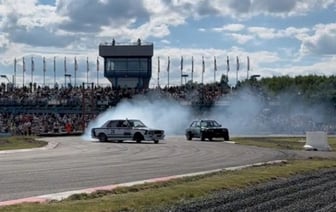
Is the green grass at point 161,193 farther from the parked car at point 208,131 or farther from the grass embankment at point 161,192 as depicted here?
the parked car at point 208,131

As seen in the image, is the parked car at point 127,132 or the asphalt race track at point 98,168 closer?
the asphalt race track at point 98,168

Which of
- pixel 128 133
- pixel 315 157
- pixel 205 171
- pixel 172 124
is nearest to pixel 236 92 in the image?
pixel 172 124

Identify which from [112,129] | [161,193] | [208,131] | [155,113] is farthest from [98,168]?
[155,113]

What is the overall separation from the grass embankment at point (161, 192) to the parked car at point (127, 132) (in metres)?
20.7

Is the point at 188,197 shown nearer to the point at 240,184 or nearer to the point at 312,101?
the point at 240,184

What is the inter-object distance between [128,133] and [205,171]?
2270cm

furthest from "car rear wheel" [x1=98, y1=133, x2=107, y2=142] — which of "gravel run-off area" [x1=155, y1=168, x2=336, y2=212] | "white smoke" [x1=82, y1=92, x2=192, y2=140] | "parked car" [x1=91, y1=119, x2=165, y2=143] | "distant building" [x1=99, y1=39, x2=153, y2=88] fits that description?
"distant building" [x1=99, y1=39, x2=153, y2=88]

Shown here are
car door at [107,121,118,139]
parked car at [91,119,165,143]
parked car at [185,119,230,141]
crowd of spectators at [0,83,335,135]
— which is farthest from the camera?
crowd of spectators at [0,83,335,135]

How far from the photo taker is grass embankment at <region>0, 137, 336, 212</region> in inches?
526

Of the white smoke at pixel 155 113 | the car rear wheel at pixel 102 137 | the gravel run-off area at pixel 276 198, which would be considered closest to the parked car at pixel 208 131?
the car rear wheel at pixel 102 137

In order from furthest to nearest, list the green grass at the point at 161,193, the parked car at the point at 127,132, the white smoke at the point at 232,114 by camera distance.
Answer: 1. the white smoke at the point at 232,114
2. the parked car at the point at 127,132
3. the green grass at the point at 161,193

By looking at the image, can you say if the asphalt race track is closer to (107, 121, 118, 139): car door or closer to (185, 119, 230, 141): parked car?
(107, 121, 118, 139): car door

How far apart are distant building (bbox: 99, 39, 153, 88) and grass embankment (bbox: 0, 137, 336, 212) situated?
282 feet

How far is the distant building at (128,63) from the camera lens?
108750mm
